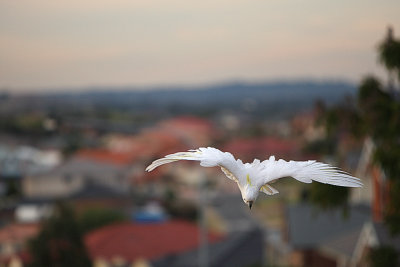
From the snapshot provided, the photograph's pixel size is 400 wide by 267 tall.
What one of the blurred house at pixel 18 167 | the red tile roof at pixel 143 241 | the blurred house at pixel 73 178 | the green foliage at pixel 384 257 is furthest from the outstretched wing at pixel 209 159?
the blurred house at pixel 18 167

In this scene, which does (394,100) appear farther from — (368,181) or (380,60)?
(368,181)

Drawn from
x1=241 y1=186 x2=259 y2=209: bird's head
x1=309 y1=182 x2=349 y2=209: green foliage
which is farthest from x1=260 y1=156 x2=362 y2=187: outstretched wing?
x1=309 y1=182 x2=349 y2=209: green foliage

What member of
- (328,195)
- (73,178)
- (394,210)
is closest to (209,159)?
(394,210)

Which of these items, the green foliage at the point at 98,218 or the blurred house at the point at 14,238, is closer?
the blurred house at the point at 14,238

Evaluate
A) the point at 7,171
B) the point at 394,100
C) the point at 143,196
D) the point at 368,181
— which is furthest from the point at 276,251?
the point at 7,171

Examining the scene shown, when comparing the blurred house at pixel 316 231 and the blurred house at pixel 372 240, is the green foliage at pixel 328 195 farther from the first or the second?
the blurred house at pixel 316 231

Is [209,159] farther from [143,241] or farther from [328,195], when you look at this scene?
[143,241]
